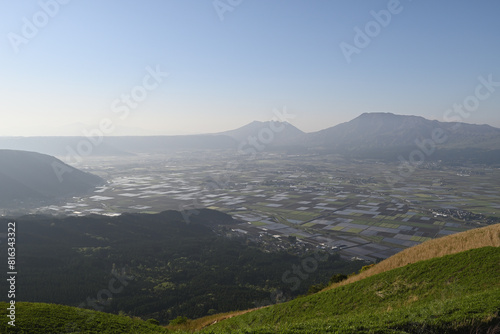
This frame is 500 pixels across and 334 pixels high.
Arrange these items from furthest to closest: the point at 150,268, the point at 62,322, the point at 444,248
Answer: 1. the point at 150,268
2. the point at 444,248
3. the point at 62,322

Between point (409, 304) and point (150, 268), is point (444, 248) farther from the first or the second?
point (150, 268)

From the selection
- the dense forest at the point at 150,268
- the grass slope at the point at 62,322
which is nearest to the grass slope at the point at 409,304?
the grass slope at the point at 62,322

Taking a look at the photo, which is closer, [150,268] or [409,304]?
[409,304]

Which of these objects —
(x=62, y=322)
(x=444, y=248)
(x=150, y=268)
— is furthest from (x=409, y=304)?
(x=150, y=268)

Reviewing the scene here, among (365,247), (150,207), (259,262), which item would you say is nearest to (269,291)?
(259,262)

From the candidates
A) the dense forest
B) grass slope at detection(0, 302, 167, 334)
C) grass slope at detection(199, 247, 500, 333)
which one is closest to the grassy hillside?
grass slope at detection(199, 247, 500, 333)

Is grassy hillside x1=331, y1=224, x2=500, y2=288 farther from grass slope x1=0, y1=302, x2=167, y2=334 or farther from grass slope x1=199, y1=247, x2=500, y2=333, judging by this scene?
grass slope x1=0, y1=302, x2=167, y2=334

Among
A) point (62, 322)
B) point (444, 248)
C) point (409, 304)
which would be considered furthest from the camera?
point (444, 248)

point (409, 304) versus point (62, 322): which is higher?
point (62, 322)
